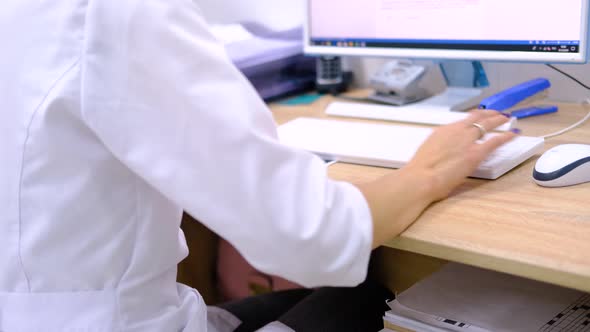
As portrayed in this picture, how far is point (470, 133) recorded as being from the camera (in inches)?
37.8

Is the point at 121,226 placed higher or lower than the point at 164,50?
lower

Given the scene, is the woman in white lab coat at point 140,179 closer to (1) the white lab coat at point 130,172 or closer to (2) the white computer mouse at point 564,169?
(1) the white lab coat at point 130,172

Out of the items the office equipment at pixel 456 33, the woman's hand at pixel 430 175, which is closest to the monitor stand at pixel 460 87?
the office equipment at pixel 456 33

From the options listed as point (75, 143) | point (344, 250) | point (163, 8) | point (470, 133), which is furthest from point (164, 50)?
point (470, 133)

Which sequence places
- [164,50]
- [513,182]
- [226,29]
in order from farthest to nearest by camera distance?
[226,29] → [513,182] → [164,50]

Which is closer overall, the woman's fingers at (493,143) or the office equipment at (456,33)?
the woman's fingers at (493,143)

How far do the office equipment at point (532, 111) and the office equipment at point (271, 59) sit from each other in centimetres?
54

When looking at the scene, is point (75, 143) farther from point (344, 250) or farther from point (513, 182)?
point (513, 182)

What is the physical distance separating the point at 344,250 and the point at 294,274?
0.06m

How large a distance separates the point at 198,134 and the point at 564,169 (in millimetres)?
492

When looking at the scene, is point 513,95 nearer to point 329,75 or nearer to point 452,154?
point 452,154

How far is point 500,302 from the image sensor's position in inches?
37.9

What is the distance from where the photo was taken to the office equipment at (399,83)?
57.1 inches

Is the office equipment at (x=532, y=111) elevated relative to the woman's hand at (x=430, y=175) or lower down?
lower down
